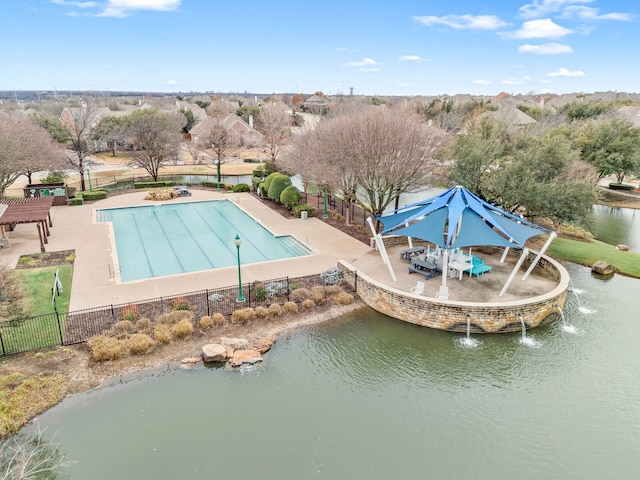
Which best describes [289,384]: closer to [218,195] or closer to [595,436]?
[595,436]

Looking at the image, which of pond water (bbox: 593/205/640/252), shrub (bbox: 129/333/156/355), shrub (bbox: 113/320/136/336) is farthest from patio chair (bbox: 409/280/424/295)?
pond water (bbox: 593/205/640/252)

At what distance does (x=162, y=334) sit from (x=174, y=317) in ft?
3.35

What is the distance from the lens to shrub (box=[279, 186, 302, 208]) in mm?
29609

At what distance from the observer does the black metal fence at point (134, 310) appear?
13328mm

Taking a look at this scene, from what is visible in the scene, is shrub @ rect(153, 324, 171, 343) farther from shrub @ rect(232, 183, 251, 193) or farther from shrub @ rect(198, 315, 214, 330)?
shrub @ rect(232, 183, 251, 193)

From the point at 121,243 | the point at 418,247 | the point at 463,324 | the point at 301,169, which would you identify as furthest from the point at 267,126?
the point at 463,324

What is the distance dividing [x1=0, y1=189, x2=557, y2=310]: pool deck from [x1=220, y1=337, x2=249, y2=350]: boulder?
13.5 feet

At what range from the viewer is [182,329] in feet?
45.4

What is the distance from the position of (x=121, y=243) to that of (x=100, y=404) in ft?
44.4

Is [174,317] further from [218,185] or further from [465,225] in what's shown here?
[218,185]

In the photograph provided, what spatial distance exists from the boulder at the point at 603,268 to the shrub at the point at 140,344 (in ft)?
62.8

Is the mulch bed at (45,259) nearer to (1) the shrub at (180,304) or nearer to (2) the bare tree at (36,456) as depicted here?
(1) the shrub at (180,304)

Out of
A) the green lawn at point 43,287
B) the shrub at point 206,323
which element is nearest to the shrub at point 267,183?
the green lawn at point 43,287

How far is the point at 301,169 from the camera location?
28.2 meters
